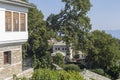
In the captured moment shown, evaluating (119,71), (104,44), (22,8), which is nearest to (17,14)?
(22,8)

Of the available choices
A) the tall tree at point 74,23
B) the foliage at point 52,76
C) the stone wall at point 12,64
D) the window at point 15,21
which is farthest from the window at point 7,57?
the tall tree at point 74,23

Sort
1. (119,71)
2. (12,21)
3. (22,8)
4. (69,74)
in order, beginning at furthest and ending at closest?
(119,71)
(22,8)
(12,21)
(69,74)

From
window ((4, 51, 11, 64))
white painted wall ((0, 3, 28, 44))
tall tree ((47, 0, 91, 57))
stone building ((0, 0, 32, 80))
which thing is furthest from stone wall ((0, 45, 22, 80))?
tall tree ((47, 0, 91, 57))

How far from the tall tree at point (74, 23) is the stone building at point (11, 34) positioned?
42341mm

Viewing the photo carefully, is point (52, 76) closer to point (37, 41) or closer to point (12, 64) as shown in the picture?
point (12, 64)

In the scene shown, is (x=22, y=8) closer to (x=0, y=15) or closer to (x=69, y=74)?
(x=0, y=15)

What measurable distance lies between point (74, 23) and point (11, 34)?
156ft

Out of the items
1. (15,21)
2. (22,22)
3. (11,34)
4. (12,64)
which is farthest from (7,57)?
(22,22)

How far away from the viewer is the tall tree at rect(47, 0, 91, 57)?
7500 cm

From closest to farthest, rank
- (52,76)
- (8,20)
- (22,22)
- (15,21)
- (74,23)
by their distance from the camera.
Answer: (52,76), (8,20), (15,21), (22,22), (74,23)

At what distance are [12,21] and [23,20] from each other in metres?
2.81

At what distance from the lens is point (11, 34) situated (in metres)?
29.4

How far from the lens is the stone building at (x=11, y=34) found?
93.1 ft

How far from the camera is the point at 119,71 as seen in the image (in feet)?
222
